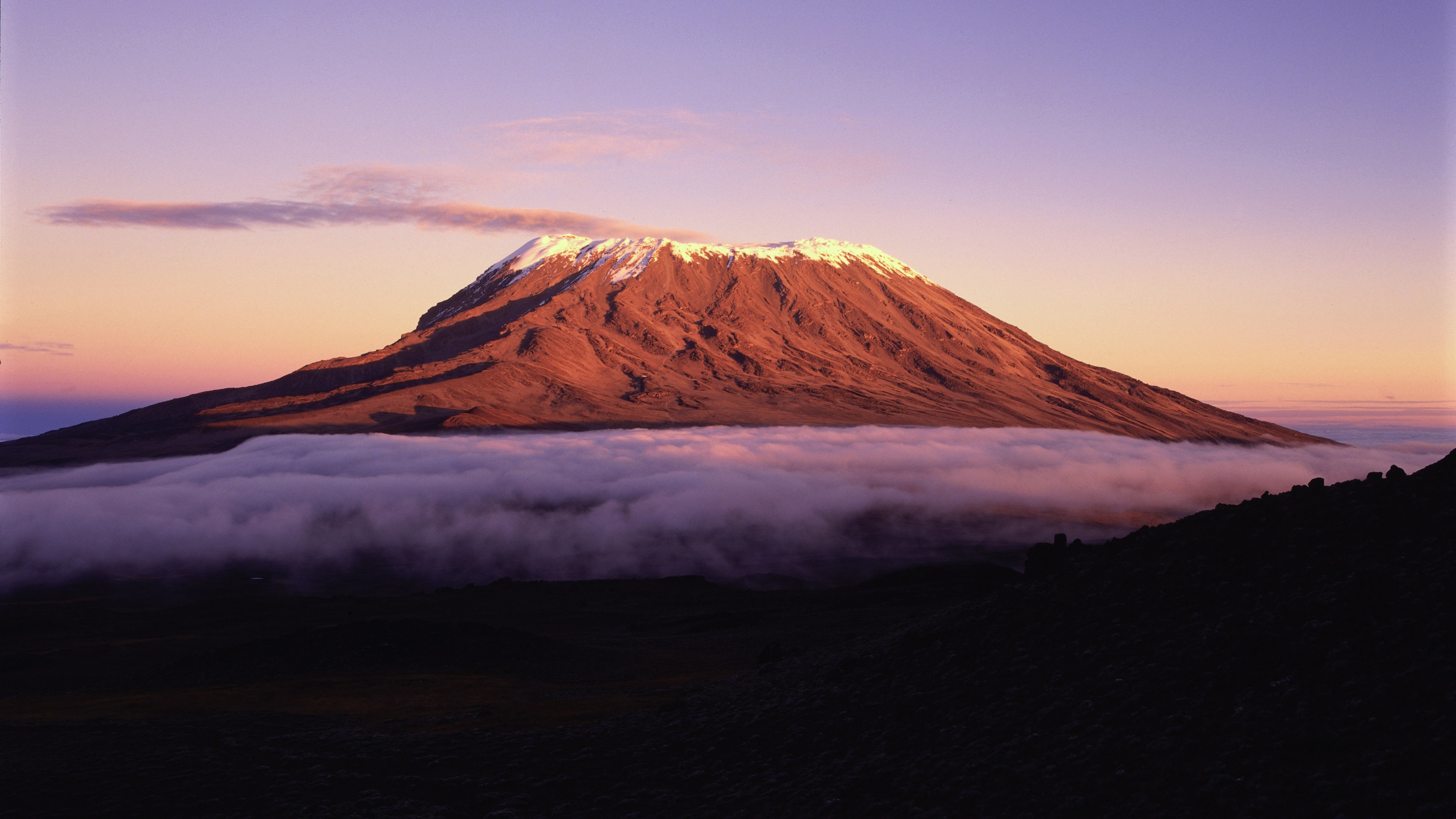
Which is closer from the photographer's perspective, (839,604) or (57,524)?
(839,604)

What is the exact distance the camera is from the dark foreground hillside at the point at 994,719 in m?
17.4

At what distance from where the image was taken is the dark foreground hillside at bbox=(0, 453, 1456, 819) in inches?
685

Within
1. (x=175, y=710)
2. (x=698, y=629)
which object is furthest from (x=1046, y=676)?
(x=698, y=629)

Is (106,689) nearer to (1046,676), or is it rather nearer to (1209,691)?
(1046,676)

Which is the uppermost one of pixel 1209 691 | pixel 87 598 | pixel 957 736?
pixel 1209 691

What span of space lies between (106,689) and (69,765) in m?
28.5

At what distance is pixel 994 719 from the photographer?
23.1m

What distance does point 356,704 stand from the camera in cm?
4444

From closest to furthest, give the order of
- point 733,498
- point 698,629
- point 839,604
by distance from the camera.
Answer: point 698,629 → point 839,604 → point 733,498

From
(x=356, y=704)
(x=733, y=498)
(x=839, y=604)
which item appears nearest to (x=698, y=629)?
(x=839, y=604)

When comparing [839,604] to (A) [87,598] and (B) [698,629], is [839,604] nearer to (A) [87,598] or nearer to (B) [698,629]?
(B) [698,629]

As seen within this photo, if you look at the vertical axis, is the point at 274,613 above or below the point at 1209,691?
below

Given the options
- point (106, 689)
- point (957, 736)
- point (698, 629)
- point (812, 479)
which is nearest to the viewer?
point (957, 736)

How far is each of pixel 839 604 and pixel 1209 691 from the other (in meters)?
62.6
